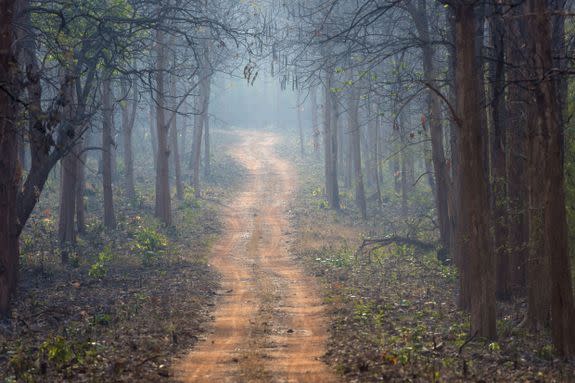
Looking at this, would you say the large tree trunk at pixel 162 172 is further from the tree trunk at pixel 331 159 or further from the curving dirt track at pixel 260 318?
the tree trunk at pixel 331 159

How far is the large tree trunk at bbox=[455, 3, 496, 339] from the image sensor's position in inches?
390

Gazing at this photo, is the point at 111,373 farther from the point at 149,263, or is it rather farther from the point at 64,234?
the point at 64,234

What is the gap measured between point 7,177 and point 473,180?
839cm

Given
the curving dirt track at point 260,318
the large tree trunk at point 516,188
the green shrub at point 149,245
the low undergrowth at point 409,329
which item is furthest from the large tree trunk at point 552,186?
the green shrub at point 149,245

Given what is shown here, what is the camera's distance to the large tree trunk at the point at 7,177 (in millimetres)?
10727

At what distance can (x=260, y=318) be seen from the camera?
44.1 feet

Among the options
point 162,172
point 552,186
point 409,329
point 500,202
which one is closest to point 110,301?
point 409,329

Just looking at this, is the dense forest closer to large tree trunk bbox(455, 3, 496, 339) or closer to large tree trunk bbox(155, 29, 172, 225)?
large tree trunk bbox(455, 3, 496, 339)

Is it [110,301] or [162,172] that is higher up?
[162,172]

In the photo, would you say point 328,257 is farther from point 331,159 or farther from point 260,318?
point 331,159

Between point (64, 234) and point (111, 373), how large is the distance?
530 inches

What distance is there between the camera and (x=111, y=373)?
8.85 meters

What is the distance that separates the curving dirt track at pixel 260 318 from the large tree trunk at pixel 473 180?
8.95 ft

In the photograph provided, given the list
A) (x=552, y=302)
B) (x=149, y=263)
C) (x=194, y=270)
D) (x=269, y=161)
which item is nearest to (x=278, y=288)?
(x=194, y=270)
